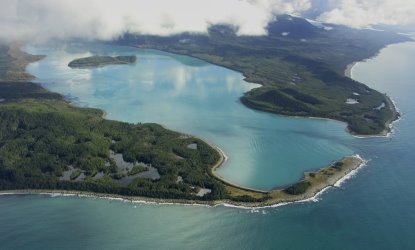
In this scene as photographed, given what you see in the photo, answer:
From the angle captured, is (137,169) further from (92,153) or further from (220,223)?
(220,223)

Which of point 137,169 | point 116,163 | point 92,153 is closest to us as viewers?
point 137,169

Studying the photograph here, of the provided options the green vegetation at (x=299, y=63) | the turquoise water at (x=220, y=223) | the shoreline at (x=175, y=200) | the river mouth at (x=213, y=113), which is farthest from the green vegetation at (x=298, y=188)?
the green vegetation at (x=299, y=63)

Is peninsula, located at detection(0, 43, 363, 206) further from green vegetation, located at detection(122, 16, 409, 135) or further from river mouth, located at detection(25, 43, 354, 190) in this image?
green vegetation, located at detection(122, 16, 409, 135)

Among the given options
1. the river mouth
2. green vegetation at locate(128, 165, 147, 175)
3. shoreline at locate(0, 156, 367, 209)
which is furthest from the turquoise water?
the river mouth

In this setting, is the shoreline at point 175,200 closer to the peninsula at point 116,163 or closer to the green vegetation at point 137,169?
the peninsula at point 116,163

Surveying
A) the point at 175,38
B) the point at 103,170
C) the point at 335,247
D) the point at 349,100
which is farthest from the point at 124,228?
the point at 175,38

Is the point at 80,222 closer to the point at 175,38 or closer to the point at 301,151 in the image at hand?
Answer: the point at 301,151

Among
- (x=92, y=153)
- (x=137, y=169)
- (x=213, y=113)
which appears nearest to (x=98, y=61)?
(x=213, y=113)
